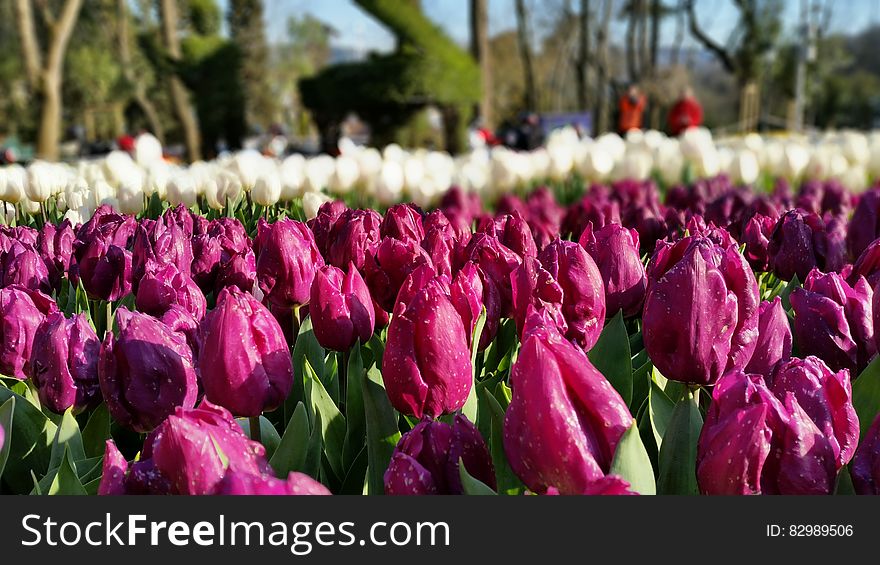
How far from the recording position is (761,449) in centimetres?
85

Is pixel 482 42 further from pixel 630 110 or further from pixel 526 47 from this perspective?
pixel 526 47

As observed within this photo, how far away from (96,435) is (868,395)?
1.14 metres

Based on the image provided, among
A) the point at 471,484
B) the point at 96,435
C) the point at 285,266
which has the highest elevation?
the point at 285,266

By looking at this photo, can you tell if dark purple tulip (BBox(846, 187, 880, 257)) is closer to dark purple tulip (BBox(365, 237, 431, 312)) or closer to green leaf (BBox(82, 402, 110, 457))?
dark purple tulip (BBox(365, 237, 431, 312))

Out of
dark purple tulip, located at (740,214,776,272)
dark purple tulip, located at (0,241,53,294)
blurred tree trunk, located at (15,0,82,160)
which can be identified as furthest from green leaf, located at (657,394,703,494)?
blurred tree trunk, located at (15,0,82,160)

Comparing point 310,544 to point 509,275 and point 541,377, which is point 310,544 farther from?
point 509,275

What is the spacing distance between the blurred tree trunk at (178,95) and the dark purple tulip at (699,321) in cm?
1609

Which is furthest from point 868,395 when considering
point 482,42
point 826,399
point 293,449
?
point 482,42

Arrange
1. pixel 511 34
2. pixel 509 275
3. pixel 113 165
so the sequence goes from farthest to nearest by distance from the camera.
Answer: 1. pixel 511 34
2. pixel 113 165
3. pixel 509 275

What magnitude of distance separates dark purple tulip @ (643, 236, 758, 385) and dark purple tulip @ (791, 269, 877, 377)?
195mm

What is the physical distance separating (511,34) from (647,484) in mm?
51197

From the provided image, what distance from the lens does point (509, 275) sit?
4.92 feet

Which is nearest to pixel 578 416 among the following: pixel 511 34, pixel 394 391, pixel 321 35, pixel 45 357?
pixel 394 391

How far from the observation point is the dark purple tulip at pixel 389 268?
60.2 inches
